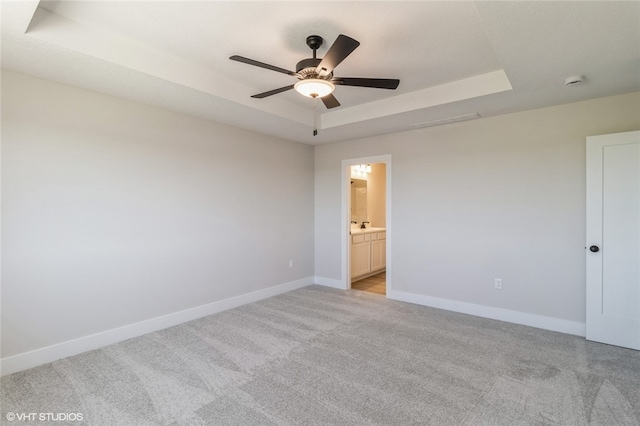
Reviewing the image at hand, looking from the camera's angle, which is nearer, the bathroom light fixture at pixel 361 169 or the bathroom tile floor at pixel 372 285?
the bathroom tile floor at pixel 372 285

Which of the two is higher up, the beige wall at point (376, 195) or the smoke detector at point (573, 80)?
the smoke detector at point (573, 80)

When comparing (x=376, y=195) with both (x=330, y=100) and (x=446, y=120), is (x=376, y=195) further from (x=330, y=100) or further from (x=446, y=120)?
(x=330, y=100)

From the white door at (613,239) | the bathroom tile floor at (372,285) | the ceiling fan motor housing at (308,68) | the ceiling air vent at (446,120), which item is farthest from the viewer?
the bathroom tile floor at (372,285)

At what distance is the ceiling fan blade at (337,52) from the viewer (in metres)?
1.89

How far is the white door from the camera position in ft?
9.84

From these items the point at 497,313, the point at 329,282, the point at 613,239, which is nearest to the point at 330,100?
the point at 613,239

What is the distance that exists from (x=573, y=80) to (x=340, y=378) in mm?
3333

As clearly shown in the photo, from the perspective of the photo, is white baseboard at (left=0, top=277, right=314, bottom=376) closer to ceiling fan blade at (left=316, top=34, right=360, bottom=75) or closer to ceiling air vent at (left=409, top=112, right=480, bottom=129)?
ceiling fan blade at (left=316, top=34, right=360, bottom=75)

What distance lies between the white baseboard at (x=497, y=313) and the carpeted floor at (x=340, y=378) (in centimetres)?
16

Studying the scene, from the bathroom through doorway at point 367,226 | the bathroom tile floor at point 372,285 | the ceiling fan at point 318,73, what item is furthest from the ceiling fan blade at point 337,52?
the bathroom tile floor at point 372,285

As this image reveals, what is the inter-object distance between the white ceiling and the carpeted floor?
2.56 m

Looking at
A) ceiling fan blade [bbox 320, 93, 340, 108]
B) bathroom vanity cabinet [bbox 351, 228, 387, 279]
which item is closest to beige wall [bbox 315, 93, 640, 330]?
bathroom vanity cabinet [bbox 351, 228, 387, 279]

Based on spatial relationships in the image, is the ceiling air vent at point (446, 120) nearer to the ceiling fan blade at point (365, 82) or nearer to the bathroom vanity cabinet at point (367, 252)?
the ceiling fan blade at point (365, 82)

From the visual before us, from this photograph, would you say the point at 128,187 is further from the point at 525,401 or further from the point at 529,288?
the point at 529,288
